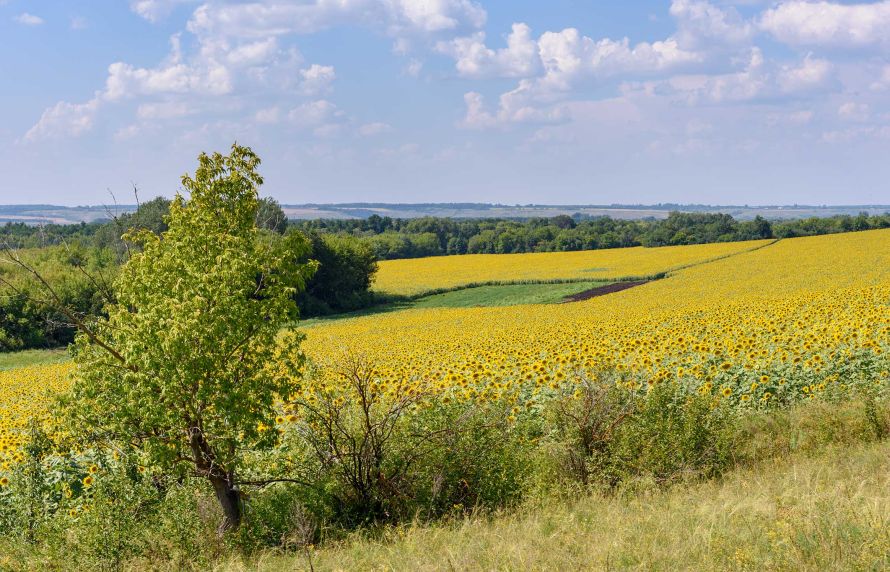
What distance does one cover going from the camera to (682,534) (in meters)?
6.33

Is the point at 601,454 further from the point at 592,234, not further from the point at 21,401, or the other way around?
the point at 592,234

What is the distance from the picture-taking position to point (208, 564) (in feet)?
26.4

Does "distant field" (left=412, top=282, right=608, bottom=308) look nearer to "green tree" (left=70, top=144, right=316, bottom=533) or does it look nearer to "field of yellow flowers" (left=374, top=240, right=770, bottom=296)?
"field of yellow flowers" (left=374, top=240, right=770, bottom=296)

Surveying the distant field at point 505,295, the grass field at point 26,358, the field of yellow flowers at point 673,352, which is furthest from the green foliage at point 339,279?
the field of yellow flowers at point 673,352

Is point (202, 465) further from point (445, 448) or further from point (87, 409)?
point (445, 448)

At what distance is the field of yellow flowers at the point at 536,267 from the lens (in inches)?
2366

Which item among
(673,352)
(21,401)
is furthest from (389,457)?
(21,401)

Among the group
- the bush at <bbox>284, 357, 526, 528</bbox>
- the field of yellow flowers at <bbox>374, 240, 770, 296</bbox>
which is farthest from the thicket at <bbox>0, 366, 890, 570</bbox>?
the field of yellow flowers at <bbox>374, 240, 770, 296</bbox>

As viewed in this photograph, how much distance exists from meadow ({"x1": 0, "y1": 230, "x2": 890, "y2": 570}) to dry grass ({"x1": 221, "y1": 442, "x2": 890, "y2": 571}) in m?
0.03

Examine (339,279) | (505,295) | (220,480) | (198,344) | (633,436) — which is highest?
(198,344)

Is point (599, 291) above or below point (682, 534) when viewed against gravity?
below

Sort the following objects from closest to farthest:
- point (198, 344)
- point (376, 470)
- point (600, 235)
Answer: point (198, 344)
point (376, 470)
point (600, 235)

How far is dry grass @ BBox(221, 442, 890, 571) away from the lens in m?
5.64

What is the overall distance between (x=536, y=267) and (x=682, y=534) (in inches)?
2575
